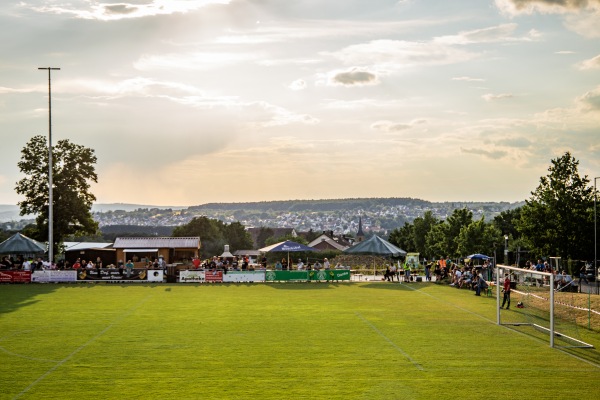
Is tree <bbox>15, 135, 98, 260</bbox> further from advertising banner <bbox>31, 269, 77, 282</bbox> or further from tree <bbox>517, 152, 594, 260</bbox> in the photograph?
tree <bbox>517, 152, 594, 260</bbox>

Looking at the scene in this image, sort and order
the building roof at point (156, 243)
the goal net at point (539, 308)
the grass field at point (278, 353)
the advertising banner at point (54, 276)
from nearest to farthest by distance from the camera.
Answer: the grass field at point (278, 353)
the goal net at point (539, 308)
the advertising banner at point (54, 276)
the building roof at point (156, 243)

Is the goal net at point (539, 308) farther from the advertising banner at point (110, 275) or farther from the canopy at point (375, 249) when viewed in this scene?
the advertising banner at point (110, 275)

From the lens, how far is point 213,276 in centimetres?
5200

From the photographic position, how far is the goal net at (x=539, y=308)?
84.2 ft

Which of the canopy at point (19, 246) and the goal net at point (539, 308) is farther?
the canopy at point (19, 246)

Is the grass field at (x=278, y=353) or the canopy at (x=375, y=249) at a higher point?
the canopy at (x=375, y=249)

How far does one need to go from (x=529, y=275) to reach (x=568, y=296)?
5071mm

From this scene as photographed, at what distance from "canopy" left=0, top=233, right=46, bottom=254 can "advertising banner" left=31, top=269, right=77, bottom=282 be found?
10492 mm

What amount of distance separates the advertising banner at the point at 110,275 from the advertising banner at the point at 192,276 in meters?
2.63

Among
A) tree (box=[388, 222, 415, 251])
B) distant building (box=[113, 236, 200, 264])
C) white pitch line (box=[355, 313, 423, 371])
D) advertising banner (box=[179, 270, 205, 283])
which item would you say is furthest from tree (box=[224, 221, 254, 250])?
white pitch line (box=[355, 313, 423, 371])

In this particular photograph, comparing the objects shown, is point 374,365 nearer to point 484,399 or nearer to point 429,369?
point 429,369

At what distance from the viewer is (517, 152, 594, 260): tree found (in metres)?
52.6

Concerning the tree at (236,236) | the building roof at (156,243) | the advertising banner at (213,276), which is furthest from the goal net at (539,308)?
the tree at (236,236)

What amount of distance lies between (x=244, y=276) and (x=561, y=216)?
23539mm
